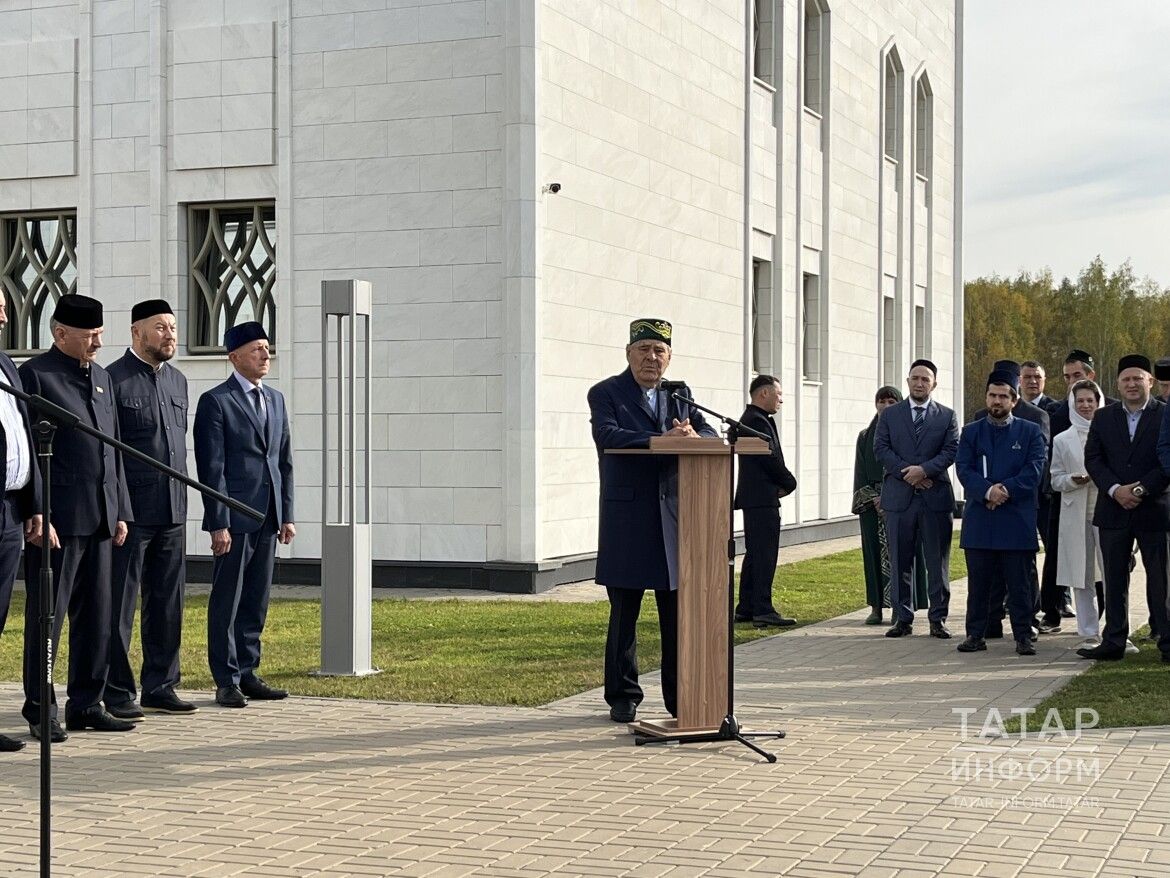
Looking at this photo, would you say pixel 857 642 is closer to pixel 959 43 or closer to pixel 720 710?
pixel 720 710

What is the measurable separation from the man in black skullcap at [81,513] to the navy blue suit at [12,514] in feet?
0.52

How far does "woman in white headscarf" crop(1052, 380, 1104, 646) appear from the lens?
1232 centimetres

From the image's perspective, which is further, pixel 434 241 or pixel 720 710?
pixel 434 241

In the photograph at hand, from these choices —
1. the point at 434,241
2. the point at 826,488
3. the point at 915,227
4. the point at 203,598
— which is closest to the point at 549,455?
the point at 434,241

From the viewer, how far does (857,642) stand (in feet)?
42.4

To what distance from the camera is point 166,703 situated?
9.53m

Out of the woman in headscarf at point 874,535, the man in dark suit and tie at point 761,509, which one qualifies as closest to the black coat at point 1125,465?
the woman in headscarf at point 874,535

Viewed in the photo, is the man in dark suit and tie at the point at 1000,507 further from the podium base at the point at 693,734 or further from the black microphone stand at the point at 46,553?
the black microphone stand at the point at 46,553

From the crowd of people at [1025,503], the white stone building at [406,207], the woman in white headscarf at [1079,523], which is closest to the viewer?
the crowd of people at [1025,503]

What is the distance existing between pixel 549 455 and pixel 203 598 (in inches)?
153

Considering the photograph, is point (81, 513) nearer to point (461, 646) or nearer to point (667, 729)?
point (667, 729)

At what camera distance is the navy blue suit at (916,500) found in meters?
13.1

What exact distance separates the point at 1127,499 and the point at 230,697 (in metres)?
6.13

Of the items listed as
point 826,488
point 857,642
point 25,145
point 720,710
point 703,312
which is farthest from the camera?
point 826,488
